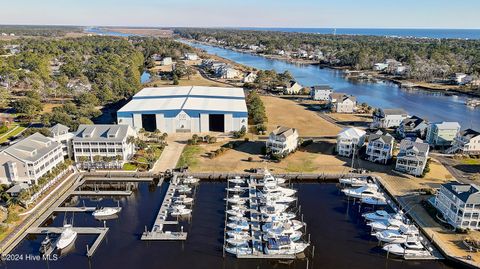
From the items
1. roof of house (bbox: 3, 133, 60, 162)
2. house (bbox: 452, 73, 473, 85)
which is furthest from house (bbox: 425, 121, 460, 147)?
house (bbox: 452, 73, 473, 85)

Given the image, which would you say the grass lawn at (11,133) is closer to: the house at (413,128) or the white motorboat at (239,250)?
the white motorboat at (239,250)

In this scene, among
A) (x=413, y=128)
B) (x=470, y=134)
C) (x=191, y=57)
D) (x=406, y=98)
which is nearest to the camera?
(x=470, y=134)

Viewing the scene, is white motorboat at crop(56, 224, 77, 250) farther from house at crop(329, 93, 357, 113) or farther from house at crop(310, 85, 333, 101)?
house at crop(310, 85, 333, 101)

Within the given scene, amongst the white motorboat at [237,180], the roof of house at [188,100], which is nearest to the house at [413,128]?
the roof of house at [188,100]

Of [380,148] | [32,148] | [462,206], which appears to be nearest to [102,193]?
[32,148]

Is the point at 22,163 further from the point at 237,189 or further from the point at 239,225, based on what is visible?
the point at 239,225

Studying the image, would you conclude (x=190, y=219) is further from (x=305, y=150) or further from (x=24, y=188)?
(x=305, y=150)
